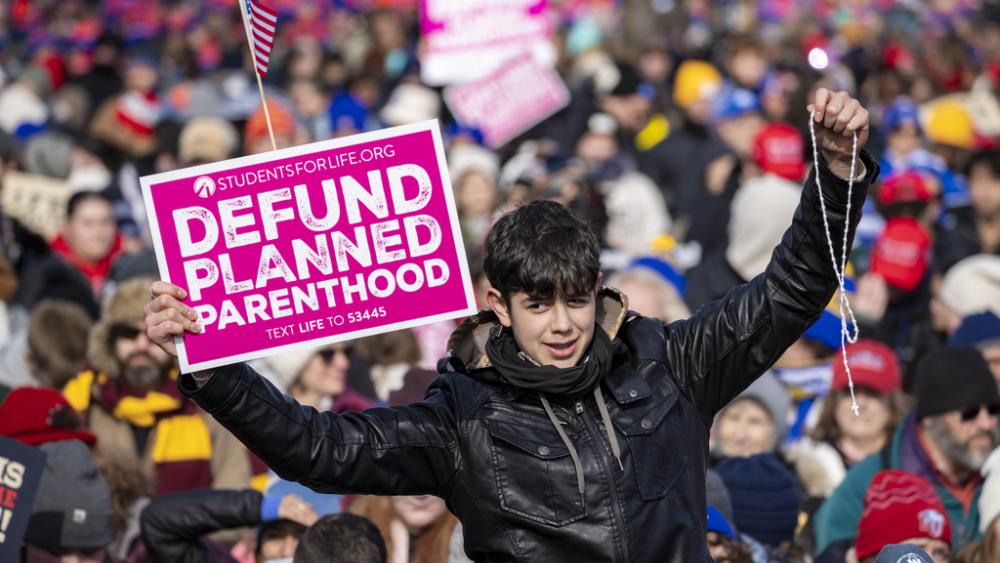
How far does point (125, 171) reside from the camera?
47.6ft

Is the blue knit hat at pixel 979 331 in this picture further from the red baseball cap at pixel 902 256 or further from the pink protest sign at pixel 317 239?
the pink protest sign at pixel 317 239

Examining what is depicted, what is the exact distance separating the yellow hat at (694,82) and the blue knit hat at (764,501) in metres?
8.76

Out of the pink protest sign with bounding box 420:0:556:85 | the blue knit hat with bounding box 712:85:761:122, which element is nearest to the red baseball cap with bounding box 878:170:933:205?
the blue knit hat with bounding box 712:85:761:122

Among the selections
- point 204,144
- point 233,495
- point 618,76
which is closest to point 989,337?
point 233,495

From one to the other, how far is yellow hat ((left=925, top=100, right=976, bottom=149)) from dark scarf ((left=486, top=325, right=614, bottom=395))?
40.1ft

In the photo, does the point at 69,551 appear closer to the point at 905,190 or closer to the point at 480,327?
the point at 480,327

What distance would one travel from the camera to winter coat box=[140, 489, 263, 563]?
6176mm

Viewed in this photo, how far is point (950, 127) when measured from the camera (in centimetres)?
1594

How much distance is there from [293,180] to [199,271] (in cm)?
33

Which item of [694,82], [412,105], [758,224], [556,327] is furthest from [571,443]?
[412,105]

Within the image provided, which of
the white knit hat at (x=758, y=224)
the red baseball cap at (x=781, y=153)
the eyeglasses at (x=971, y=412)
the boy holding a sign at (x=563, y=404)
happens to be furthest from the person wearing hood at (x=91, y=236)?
the boy holding a sign at (x=563, y=404)

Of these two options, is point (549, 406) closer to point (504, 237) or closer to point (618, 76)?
point (504, 237)

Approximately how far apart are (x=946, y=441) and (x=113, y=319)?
3.69 metres

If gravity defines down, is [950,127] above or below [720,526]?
above
